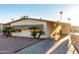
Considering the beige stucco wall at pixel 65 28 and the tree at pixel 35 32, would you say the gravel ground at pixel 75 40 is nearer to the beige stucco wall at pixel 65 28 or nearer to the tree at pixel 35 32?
the beige stucco wall at pixel 65 28

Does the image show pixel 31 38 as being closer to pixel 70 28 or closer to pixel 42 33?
pixel 42 33

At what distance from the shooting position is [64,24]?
10.6 feet

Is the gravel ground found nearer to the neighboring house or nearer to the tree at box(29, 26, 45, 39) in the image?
the neighboring house

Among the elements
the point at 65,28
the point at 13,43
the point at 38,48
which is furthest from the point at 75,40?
the point at 13,43

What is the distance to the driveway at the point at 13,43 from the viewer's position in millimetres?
3166

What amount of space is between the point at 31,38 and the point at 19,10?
47cm

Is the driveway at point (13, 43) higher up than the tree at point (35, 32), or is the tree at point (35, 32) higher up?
the tree at point (35, 32)

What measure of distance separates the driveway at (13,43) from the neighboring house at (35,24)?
0.27ft

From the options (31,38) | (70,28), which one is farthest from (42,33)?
(70,28)

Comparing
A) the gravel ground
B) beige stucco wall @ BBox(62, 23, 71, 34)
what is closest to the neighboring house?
beige stucco wall @ BBox(62, 23, 71, 34)

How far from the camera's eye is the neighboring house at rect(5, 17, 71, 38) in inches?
126

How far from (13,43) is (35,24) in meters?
0.44

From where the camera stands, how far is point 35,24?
10.5ft

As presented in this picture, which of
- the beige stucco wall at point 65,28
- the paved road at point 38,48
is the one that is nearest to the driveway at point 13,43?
the paved road at point 38,48
